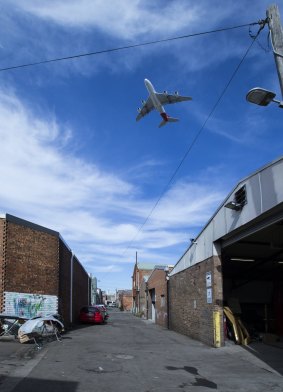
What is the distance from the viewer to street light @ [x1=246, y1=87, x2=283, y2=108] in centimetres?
853

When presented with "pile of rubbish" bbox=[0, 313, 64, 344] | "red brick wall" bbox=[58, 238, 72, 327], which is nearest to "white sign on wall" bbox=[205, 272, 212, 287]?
"pile of rubbish" bbox=[0, 313, 64, 344]

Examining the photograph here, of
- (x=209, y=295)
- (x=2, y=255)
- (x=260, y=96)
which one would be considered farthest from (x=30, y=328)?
(x=260, y=96)

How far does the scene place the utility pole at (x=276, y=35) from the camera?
30.0 ft

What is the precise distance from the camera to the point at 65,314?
31.0 meters

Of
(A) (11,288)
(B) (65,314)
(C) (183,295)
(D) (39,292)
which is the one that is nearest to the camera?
(A) (11,288)

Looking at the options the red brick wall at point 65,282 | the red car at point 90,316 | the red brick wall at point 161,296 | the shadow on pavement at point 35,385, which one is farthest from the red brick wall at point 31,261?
the shadow on pavement at point 35,385

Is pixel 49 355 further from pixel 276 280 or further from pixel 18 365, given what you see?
pixel 276 280

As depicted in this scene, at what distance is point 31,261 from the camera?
24.5 meters

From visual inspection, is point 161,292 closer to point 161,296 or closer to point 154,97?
point 161,296

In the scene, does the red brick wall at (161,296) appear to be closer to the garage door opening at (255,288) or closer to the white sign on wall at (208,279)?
the garage door opening at (255,288)

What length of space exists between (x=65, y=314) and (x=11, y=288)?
9150mm

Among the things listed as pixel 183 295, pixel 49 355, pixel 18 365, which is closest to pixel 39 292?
pixel 183 295

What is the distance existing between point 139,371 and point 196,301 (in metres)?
11.0

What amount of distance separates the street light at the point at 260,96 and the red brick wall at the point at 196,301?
12.0 metres
